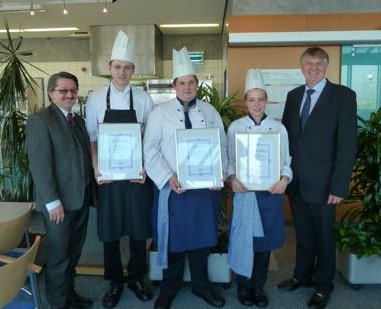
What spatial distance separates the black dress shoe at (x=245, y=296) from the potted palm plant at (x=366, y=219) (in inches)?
28.6

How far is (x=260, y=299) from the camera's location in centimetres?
238

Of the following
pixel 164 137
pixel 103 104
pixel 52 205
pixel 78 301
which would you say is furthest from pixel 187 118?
pixel 78 301

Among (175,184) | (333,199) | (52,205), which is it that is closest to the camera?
(52,205)

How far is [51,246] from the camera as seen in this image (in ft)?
6.94

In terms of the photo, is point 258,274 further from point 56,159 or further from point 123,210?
point 56,159

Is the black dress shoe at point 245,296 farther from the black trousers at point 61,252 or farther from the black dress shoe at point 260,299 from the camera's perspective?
the black trousers at point 61,252

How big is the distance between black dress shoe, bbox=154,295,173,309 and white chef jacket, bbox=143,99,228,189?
0.74 m

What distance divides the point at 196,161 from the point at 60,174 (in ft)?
2.47

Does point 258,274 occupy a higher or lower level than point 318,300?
higher

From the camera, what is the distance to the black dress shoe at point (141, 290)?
243cm

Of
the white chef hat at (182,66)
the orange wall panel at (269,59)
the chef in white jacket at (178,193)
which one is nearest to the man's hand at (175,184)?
the chef in white jacket at (178,193)

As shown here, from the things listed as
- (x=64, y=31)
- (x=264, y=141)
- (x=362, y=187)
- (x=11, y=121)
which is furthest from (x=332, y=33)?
(x=64, y=31)

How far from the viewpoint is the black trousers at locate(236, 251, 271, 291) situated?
2.32 meters

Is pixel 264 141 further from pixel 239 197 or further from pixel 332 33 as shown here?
pixel 332 33
